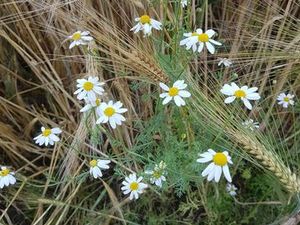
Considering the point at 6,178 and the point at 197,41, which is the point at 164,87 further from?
the point at 6,178

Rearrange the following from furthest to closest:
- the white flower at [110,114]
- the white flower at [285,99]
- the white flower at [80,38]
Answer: the white flower at [285,99] < the white flower at [80,38] < the white flower at [110,114]

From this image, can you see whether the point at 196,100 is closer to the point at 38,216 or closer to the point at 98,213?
the point at 98,213

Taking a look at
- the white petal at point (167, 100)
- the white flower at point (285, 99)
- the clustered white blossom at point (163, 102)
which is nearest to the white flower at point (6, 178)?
the clustered white blossom at point (163, 102)

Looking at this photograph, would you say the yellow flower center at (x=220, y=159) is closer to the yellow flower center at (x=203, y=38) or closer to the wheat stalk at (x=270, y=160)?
the wheat stalk at (x=270, y=160)

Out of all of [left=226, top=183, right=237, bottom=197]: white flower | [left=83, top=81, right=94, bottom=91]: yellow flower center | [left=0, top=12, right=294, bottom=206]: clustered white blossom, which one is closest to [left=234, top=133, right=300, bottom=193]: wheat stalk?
[left=0, top=12, right=294, bottom=206]: clustered white blossom

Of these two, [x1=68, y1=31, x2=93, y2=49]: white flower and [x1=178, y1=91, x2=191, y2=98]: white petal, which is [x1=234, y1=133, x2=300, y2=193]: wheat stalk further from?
[x1=68, y1=31, x2=93, y2=49]: white flower
